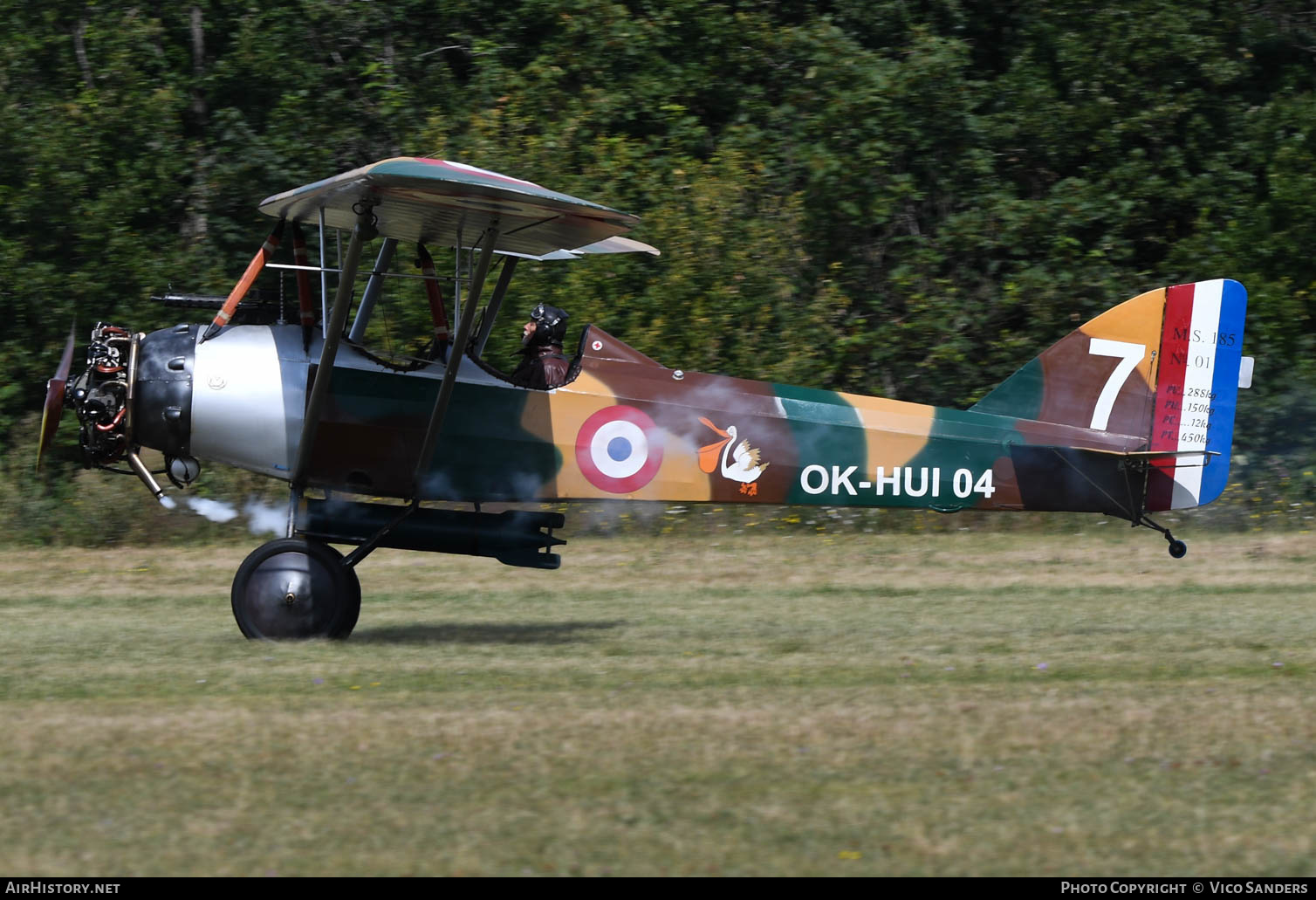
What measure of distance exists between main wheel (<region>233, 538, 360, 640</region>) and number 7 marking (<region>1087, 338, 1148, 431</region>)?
4843 mm

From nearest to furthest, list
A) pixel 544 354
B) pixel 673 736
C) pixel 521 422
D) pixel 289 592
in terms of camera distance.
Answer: pixel 673 736 → pixel 289 592 → pixel 521 422 → pixel 544 354

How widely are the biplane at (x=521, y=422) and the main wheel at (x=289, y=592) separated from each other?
11mm

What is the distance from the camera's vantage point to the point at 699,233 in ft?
53.2

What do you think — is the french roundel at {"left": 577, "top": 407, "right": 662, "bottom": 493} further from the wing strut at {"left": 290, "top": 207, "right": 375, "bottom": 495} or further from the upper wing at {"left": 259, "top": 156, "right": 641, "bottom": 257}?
the wing strut at {"left": 290, "top": 207, "right": 375, "bottom": 495}

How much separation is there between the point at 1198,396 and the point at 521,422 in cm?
430

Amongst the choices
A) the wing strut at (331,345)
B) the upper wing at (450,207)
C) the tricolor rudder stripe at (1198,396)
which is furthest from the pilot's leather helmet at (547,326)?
the tricolor rudder stripe at (1198,396)

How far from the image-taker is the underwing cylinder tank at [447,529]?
857 cm

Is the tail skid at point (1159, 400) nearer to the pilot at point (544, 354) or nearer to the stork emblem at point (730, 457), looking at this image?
the stork emblem at point (730, 457)

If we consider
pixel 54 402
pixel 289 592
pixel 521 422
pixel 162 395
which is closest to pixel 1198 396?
pixel 521 422

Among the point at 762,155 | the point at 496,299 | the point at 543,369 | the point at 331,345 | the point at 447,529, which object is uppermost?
the point at 762,155

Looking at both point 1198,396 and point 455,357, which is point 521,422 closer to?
point 455,357

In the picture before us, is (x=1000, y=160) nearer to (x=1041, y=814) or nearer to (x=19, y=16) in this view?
(x=19, y=16)

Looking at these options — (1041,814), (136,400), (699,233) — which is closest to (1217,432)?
(1041,814)

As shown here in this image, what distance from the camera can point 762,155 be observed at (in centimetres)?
1917
